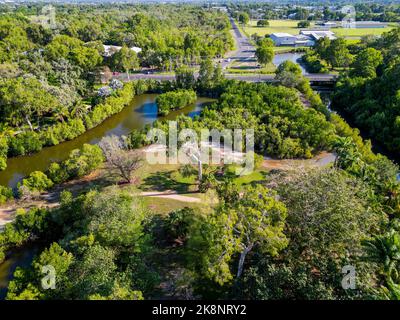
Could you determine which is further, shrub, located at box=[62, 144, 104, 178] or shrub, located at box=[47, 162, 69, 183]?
shrub, located at box=[62, 144, 104, 178]

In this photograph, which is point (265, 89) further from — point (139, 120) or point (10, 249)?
point (10, 249)

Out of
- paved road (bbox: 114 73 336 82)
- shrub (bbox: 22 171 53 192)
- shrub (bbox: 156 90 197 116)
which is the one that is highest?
Result: paved road (bbox: 114 73 336 82)

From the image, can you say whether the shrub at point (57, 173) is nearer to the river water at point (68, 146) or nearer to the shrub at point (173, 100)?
the river water at point (68, 146)

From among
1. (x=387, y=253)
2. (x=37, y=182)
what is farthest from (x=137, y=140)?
(x=387, y=253)

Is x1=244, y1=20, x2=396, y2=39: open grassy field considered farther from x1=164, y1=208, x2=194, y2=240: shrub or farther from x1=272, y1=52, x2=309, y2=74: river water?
x1=164, y1=208, x2=194, y2=240: shrub

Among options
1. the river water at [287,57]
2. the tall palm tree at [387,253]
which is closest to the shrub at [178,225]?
the tall palm tree at [387,253]

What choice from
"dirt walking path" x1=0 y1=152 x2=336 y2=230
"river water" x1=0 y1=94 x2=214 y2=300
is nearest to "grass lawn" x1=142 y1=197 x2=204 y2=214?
"dirt walking path" x1=0 y1=152 x2=336 y2=230
